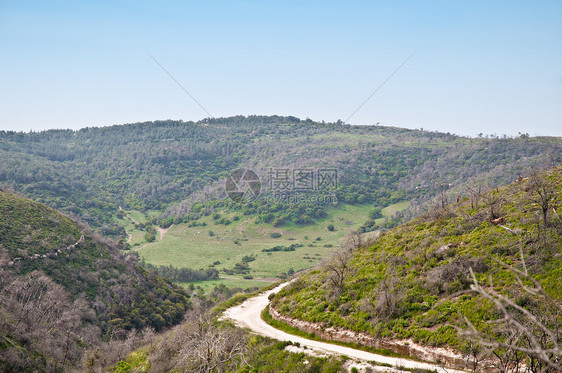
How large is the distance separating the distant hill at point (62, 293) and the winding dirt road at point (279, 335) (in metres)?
15.2

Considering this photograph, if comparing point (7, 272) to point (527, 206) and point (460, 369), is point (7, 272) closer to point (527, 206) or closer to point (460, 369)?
point (460, 369)

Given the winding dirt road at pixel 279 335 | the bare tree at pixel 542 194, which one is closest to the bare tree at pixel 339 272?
the winding dirt road at pixel 279 335

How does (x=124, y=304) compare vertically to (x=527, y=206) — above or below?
below

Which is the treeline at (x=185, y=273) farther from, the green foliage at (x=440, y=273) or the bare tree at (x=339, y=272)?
the bare tree at (x=339, y=272)

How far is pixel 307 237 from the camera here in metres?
156

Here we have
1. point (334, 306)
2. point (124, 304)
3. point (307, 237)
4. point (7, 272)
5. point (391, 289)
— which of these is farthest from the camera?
point (307, 237)

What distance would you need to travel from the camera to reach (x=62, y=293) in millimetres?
50531

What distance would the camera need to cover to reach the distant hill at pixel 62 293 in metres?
33.0

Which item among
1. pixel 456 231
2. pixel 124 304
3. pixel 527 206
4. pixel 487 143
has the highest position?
pixel 487 143

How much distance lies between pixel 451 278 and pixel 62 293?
45.2 meters

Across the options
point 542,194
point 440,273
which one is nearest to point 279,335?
point 440,273

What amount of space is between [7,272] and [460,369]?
165 feet

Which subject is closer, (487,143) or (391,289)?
(391,289)

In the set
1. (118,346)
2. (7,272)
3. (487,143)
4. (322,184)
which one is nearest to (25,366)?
(118,346)
